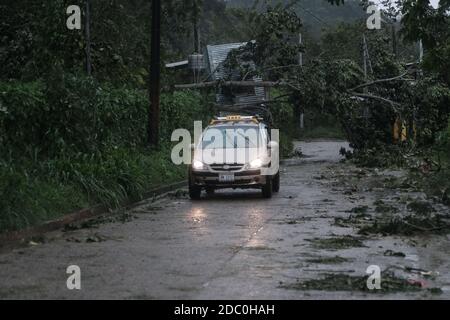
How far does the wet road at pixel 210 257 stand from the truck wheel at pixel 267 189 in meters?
1.82

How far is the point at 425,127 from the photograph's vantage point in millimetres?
30344

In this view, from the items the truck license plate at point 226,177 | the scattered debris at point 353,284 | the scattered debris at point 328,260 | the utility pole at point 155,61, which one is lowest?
the scattered debris at point 328,260

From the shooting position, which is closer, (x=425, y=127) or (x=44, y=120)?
(x=44, y=120)

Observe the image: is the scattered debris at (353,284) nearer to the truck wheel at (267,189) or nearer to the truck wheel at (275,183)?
the truck wheel at (267,189)

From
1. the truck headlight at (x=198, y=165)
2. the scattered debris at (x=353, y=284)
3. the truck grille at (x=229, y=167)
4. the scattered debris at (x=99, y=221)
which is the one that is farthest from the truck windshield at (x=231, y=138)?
the scattered debris at (x=353, y=284)

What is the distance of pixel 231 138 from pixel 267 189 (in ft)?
5.59

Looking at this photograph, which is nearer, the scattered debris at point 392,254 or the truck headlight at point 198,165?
the scattered debris at point 392,254

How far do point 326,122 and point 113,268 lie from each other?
6238 cm

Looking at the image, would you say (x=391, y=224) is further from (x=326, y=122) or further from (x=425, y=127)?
(x=326, y=122)

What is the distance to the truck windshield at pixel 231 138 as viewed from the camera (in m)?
18.2

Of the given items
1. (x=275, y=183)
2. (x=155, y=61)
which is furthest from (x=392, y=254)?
(x=155, y=61)

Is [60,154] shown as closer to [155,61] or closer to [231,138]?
[231,138]
